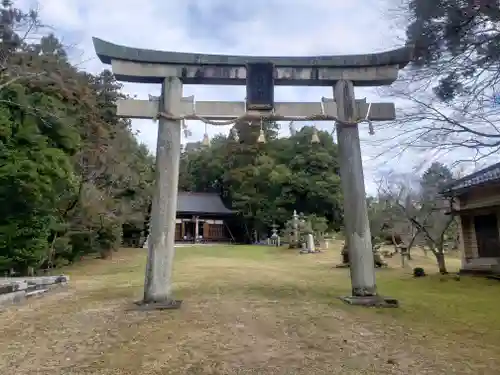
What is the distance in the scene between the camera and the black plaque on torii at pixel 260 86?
717 cm

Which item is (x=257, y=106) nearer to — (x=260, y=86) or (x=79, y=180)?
(x=260, y=86)

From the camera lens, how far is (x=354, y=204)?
6.99 metres

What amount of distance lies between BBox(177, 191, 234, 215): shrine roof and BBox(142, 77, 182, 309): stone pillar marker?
A: 28.7 m

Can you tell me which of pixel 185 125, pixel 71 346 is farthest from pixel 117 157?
pixel 71 346

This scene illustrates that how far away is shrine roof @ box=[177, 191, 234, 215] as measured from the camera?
35.4 metres

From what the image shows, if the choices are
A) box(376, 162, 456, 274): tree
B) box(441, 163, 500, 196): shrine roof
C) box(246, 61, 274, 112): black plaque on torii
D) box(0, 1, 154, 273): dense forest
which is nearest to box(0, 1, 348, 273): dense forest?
box(0, 1, 154, 273): dense forest

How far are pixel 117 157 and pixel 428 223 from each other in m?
14.6

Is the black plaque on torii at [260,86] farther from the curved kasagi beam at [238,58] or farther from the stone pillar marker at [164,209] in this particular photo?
the stone pillar marker at [164,209]

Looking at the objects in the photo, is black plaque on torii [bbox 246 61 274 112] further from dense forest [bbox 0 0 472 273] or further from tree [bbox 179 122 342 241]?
tree [bbox 179 122 342 241]

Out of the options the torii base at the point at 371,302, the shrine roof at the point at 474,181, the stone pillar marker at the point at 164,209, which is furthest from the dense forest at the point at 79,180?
the torii base at the point at 371,302

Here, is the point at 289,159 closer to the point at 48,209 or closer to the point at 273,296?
the point at 48,209

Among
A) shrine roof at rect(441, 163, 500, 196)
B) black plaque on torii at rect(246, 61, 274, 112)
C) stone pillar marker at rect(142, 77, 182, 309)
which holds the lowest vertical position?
stone pillar marker at rect(142, 77, 182, 309)

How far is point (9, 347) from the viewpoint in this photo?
4.45 meters

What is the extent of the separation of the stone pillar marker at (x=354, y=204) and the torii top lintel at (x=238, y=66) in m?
0.35
